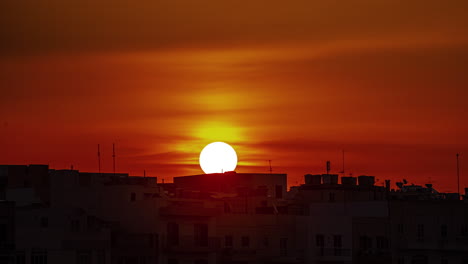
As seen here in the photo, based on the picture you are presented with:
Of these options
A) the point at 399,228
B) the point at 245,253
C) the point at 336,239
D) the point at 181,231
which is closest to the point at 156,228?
the point at 181,231

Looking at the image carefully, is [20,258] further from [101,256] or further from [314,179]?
[314,179]

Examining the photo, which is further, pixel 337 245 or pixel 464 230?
pixel 464 230

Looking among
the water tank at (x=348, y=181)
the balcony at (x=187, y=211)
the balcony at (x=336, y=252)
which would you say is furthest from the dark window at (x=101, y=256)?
the water tank at (x=348, y=181)

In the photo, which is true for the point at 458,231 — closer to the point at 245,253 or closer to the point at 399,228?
the point at 399,228

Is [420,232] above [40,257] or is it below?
above

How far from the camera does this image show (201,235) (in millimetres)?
102688

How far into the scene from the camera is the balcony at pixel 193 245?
10062 cm

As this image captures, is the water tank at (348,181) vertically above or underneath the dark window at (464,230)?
above

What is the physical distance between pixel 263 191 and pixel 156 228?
22242 mm

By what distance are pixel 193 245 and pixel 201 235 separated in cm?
122

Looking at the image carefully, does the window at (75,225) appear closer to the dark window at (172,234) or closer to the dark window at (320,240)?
the dark window at (172,234)

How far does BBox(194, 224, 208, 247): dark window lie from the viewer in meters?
102

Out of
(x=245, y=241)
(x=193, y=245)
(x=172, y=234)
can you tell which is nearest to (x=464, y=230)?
(x=245, y=241)

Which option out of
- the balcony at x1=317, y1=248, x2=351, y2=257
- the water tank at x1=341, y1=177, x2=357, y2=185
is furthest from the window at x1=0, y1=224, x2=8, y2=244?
the water tank at x1=341, y1=177, x2=357, y2=185
